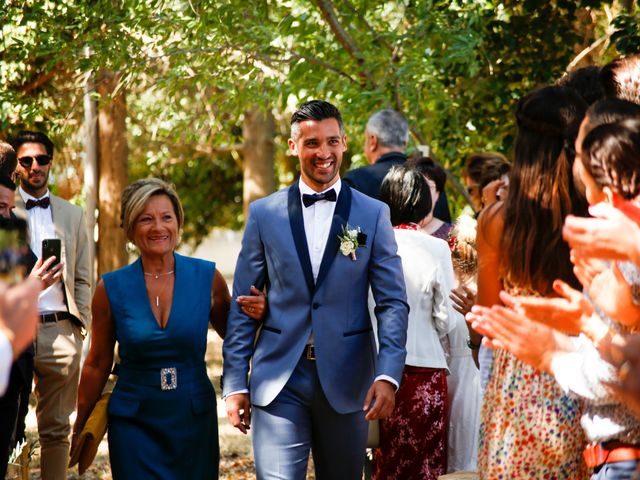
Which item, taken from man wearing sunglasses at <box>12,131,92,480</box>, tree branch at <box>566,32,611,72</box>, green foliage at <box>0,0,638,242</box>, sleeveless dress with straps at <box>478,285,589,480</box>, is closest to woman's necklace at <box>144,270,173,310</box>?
man wearing sunglasses at <box>12,131,92,480</box>

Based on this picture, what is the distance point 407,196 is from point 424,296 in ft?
1.90

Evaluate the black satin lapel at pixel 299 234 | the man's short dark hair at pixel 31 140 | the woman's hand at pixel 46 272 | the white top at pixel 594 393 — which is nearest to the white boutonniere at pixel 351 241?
the black satin lapel at pixel 299 234

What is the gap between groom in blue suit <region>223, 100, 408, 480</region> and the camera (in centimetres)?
462

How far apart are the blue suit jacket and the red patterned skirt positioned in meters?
0.89

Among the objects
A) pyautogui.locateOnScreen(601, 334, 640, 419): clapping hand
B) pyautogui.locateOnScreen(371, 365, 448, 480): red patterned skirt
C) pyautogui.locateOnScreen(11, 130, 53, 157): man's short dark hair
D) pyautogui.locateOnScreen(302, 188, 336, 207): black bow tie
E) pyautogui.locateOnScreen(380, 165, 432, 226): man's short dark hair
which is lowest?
pyautogui.locateOnScreen(371, 365, 448, 480): red patterned skirt

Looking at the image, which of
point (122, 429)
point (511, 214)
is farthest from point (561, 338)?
point (122, 429)

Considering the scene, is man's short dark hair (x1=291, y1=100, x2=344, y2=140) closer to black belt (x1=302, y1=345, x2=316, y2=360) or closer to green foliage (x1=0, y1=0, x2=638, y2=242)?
black belt (x1=302, y1=345, x2=316, y2=360)

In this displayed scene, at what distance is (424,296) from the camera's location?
5.73 meters

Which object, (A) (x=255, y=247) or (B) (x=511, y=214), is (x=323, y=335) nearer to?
(A) (x=255, y=247)

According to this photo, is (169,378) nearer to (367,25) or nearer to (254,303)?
(254,303)

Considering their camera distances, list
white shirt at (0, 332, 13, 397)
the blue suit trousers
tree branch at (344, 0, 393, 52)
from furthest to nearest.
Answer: tree branch at (344, 0, 393, 52) → the blue suit trousers → white shirt at (0, 332, 13, 397)

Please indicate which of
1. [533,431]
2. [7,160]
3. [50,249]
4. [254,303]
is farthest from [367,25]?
[533,431]

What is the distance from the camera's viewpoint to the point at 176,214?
5078 mm

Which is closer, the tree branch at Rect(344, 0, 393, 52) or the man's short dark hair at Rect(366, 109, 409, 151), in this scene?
the man's short dark hair at Rect(366, 109, 409, 151)
